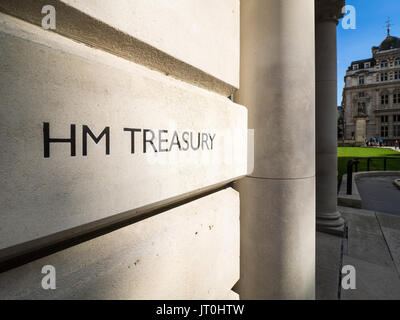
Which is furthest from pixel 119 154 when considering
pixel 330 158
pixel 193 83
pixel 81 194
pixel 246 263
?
pixel 330 158

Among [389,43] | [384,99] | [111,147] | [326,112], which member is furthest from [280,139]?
[389,43]

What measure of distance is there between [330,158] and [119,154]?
5249 millimetres

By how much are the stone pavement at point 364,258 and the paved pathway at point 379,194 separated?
1668 millimetres

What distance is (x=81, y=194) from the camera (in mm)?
853

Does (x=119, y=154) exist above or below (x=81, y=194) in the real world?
above

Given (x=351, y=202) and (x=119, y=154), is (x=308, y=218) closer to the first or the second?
(x=119, y=154)

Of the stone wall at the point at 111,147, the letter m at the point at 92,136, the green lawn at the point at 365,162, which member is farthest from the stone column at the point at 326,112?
the green lawn at the point at 365,162

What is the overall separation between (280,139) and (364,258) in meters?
3.40

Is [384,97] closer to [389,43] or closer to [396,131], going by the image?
[396,131]

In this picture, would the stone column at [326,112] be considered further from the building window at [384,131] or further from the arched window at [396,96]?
the arched window at [396,96]

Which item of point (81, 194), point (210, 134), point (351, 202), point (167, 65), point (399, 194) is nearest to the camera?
point (81, 194)

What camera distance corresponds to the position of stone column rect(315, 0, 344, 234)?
4.96 m

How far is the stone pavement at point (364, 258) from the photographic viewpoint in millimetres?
2854

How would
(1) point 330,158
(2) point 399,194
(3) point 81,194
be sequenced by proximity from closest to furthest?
(3) point 81,194 → (1) point 330,158 → (2) point 399,194
